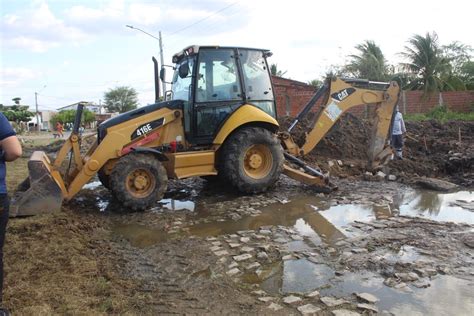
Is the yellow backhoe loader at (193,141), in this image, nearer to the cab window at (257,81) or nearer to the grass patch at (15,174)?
the cab window at (257,81)

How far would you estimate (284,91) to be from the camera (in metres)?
17.2

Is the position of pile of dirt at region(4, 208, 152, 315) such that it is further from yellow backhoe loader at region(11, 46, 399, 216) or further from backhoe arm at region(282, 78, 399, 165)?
backhoe arm at region(282, 78, 399, 165)

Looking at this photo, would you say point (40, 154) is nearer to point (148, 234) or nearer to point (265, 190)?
point (148, 234)

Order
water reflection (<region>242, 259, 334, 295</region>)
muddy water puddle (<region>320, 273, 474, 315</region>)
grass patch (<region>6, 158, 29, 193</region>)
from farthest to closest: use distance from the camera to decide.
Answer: grass patch (<region>6, 158, 29, 193</region>)
water reflection (<region>242, 259, 334, 295</region>)
muddy water puddle (<region>320, 273, 474, 315</region>)

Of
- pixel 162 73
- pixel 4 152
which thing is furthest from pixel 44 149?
pixel 4 152

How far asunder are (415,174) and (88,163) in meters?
7.05

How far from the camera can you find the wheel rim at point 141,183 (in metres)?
7.23

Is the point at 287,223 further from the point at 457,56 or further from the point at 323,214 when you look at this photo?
the point at 457,56

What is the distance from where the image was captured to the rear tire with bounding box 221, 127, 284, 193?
7.83 m

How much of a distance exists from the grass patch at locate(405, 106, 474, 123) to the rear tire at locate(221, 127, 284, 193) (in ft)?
36.1

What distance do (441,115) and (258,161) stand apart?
12.9 metres

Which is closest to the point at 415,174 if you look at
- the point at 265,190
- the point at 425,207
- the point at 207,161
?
the point at 425,207

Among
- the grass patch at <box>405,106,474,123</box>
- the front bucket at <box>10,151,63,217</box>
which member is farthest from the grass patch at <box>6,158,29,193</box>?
the grass patch at <box>405,106,474,123</box>

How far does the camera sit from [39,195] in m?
6.56
